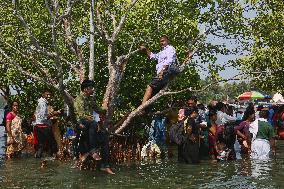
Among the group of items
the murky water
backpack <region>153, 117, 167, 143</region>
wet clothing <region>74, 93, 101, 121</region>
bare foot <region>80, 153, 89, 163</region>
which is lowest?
the murky water

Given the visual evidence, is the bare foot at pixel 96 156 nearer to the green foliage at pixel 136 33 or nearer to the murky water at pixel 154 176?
the murky water at pixel 154 176

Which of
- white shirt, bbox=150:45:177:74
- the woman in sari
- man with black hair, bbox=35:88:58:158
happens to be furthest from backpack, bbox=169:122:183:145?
the woman in sari

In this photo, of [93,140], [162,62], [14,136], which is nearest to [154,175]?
[93,140]

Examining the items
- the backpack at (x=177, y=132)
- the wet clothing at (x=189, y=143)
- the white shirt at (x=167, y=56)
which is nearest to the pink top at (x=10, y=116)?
the white shirt at (x=167, y=56)

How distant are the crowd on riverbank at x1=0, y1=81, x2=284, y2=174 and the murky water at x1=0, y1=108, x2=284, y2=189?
44cm

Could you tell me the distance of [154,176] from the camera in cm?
1167

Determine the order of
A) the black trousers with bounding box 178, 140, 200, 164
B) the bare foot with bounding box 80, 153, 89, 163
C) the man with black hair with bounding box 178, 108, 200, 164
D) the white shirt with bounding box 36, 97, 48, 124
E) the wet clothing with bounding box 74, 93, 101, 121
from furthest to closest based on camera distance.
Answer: the white shirt with bounding box 36, 97, 48, 124 → the black trousers with bounding box 178, 140, 200, 164 → the man with black hair with bounding box 178, 108, 200, 164 → the wet clothing with bounding box 74, 93, 101, 121 → the bare foot with bounding box 80, 153, 89, 163

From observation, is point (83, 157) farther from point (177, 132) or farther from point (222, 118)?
point (222, 118)

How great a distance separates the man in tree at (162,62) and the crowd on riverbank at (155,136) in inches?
36.8

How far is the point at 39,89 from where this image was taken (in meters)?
20.8

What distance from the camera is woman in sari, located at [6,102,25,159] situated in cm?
1611

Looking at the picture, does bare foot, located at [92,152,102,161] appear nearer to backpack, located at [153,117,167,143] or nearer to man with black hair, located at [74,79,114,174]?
man with black hair, located at [74,79,114,174]

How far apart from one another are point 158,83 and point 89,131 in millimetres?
2928

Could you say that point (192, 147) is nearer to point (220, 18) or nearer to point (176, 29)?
point (220, 18)
